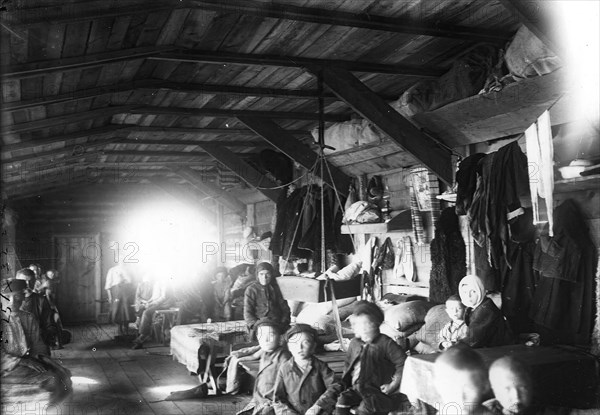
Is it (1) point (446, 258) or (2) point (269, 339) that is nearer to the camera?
(2) point (269, 339)

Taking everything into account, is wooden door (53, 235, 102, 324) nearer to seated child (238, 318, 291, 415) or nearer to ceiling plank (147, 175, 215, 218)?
ceiling plank (147, 175, 215, 218)

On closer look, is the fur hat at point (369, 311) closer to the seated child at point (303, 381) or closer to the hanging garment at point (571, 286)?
the seated child at point (303, 381)

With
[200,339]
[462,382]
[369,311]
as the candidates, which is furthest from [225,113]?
[462,382]

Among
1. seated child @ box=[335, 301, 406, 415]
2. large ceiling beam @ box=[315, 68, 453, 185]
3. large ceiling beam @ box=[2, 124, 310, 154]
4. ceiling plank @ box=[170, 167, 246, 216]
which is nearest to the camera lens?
seated child @ box=[335, 301, 406, 415]

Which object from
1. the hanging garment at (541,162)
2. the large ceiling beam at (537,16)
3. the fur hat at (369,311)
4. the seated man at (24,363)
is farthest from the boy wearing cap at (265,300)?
the large ceiling beam at (537,16)

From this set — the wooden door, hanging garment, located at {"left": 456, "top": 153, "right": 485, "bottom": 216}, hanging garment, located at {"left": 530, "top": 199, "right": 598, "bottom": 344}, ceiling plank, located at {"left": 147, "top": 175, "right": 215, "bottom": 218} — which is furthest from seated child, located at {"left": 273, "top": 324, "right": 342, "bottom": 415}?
the wooden door

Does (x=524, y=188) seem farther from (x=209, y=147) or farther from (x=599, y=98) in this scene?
(x=209, y=147)

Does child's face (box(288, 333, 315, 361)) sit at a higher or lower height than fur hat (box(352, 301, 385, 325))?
lower

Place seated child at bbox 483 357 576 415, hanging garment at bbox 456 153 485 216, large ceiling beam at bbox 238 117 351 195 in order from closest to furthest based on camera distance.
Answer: seated child at bbox 483 357 576 415 → hanging garment at bbox 456 153 485 216 → large ceiling beam at bbox 238 117 351 195

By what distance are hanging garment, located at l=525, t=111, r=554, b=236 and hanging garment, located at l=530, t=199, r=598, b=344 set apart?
0.42 ft

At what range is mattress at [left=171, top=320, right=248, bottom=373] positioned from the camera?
5.34 metres

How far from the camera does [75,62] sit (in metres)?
3.14

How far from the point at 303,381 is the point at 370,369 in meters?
0.38

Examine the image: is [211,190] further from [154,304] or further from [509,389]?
[509,389]
